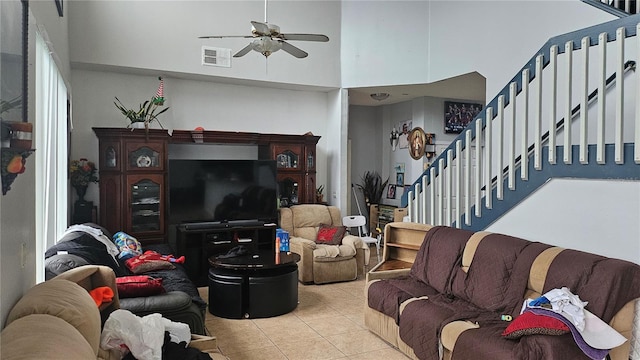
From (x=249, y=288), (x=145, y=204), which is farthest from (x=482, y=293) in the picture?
(x=145, y=204)

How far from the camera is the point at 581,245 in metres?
3.07

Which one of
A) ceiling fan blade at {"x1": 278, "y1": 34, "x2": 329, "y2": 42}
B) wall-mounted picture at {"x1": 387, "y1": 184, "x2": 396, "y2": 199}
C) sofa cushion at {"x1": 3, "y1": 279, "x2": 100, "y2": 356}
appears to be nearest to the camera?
sofa cushion at {"x1": 3, "y1": 279, "x2": 100, "y2": 356}

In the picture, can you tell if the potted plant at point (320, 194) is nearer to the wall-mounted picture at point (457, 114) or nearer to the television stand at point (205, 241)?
the television stand at point (205, 241)

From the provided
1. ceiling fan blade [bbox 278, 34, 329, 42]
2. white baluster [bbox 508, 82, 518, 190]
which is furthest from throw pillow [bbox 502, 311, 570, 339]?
ceiling fan blade [bbox 278, 34, 329, 42]

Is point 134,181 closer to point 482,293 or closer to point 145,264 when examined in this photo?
point 145,264

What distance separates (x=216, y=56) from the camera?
20.2 feet

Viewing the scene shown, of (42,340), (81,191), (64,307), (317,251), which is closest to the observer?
(42,340)

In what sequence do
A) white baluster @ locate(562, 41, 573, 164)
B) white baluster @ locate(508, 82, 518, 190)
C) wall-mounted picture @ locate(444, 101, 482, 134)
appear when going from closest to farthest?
white baluster @ locate(562, 41, 573, 164) → white baluster @ locate(508, 82, 518, 190) → wall-mounted picture @ locate(444, 101, 482, 134)

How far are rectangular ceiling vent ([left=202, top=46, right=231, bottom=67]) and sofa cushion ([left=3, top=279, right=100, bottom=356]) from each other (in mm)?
4455

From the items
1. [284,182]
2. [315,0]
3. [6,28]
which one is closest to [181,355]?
[6,28]

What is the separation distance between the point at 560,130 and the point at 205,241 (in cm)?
417

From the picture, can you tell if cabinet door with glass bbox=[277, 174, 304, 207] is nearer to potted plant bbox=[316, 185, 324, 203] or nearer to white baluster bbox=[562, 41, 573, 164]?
potted plant bbox=[316, 185, 324, 203]

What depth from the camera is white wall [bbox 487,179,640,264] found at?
9.04 ft

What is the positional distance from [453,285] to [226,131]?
13.2ft
